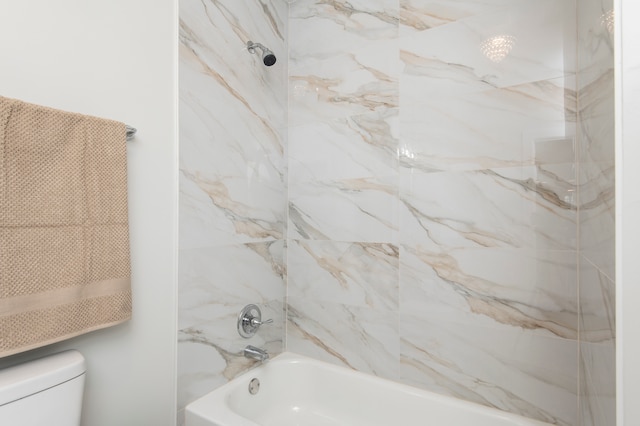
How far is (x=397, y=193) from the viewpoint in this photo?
5.28 feet

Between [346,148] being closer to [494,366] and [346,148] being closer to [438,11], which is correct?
[438,11]

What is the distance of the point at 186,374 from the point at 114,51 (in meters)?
1.26

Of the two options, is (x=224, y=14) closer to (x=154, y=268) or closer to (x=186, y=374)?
(x=154, y=268)

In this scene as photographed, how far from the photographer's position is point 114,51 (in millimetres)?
1151

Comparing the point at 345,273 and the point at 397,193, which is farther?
the point at 345,273

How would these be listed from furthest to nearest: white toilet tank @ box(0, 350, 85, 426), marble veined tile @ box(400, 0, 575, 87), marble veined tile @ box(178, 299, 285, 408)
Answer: marble veined tile @ box(178, 299, 285, 408)
marble veined tile @ box(400, 0, 575, 87)
white toilet tank @ box(0, 350, 85, 426)

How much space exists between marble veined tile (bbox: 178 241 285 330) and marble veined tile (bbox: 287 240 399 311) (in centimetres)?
11

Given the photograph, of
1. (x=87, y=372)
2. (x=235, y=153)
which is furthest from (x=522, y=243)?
(x=87, y=372)

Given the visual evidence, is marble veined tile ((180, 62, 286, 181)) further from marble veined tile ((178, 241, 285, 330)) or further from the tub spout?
the tub spout

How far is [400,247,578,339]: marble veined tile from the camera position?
129cm

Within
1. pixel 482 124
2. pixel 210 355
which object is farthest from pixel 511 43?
pixel 210 355

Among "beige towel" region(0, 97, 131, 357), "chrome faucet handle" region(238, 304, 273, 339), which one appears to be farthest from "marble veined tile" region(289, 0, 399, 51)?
"chrome faucet handle" region(238, 304, 273, 339)

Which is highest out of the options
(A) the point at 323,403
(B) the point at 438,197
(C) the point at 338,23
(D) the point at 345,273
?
(C) the point at 338,23

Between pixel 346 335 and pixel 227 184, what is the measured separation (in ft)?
3.23
